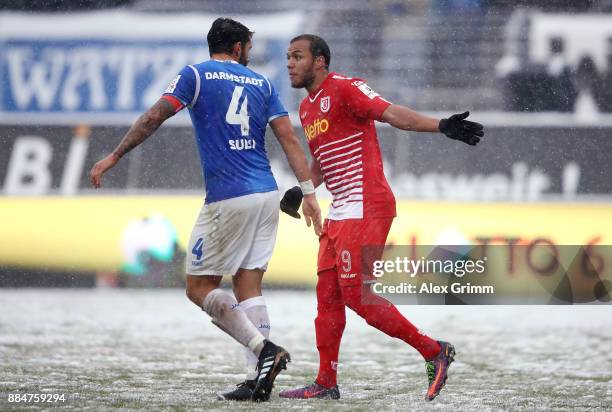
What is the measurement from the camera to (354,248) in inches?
230

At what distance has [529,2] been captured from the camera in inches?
564

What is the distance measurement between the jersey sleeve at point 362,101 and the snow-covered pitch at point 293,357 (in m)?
1.38

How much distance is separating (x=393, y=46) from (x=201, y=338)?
6.69 meters

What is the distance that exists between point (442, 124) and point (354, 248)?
30.8 inches

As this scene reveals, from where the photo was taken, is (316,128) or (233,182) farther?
(316,128)

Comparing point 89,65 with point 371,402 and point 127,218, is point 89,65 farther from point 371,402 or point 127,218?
point 371,402

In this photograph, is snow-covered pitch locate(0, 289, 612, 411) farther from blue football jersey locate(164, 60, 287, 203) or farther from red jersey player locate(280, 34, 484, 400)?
blue football jersey locate(164, 60, 287, 203)

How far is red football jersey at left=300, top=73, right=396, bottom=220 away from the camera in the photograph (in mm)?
5895

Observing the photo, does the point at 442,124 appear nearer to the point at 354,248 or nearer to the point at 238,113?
the point at 354,248

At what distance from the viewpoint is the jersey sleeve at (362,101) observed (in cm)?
574

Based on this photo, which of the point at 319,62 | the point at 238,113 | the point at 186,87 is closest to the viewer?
the point at 186,87

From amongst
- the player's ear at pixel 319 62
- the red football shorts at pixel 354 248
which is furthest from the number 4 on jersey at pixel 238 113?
the red football shorts at pixel 354 248

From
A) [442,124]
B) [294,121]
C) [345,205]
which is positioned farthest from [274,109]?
[294,121]

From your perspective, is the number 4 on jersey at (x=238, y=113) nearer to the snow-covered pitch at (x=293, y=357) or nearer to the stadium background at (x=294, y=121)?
the snow-covered pitch at (x=293, y=357)
